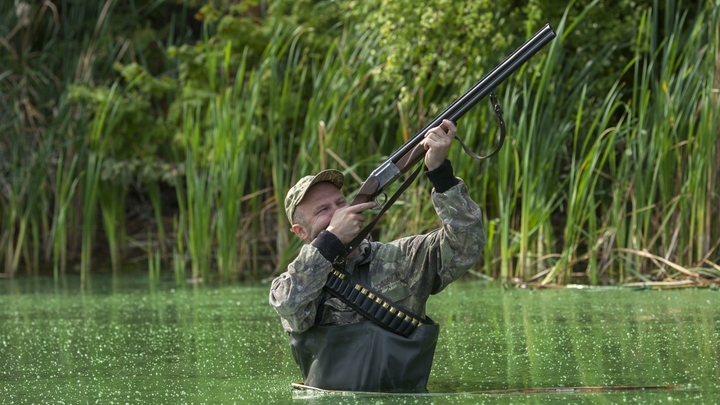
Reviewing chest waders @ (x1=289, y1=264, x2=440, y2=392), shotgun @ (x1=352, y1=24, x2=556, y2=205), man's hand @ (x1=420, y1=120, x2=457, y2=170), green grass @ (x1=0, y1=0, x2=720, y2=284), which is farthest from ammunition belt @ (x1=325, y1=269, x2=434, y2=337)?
green grass @ (x1=0, y1=0, x2=720, y2=284)

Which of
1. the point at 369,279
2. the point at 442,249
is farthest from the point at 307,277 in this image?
the point at 442,249

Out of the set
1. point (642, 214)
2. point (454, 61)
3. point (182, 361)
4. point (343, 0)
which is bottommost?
point (182, 361)

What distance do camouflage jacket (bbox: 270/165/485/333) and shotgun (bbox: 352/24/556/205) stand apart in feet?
0.53

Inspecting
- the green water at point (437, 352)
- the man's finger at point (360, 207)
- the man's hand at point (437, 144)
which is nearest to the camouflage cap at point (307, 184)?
the man's finger at point (360, 207)

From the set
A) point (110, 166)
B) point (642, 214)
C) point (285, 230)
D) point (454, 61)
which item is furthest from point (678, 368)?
point (110, 166)

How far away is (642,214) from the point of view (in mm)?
5145

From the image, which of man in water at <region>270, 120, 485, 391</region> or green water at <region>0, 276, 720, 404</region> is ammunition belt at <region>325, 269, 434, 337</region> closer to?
man in water at <region>270, 120, 485, 391</region>

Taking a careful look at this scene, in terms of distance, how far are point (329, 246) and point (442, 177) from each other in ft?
1.08

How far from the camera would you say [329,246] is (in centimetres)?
253

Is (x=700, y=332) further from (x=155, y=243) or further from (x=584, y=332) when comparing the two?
(x=155, y=243)

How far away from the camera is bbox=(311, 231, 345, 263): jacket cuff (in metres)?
2.53

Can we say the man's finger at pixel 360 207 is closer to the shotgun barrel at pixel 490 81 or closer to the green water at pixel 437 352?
the shotgun barrel at pixel 490 81

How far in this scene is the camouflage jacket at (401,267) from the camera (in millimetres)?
2534

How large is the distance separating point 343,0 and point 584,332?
374 cm
